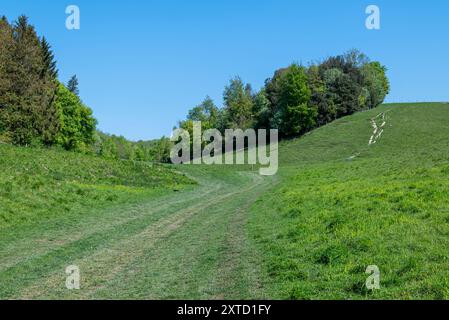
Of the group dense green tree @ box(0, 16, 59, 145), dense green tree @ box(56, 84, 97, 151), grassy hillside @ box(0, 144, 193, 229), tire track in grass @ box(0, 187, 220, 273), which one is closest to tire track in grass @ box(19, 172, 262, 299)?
tire track in grass @ box(0, 187, 220, 273)

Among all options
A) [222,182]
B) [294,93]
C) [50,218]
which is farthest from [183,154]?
[50,218]

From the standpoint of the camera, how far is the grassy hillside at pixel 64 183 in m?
22.9

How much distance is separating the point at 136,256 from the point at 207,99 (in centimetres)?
11736

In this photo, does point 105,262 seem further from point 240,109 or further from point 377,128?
point 240,109

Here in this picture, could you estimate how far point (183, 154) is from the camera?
121 meters

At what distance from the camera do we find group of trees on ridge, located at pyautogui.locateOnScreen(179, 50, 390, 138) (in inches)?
3748

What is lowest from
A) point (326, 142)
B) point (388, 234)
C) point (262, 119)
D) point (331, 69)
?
point (388, 234)

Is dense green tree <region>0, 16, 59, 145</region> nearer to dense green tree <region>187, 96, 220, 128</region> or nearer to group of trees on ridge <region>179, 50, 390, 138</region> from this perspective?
group of trees on ridge <region>179, 50, 390, 138</region>

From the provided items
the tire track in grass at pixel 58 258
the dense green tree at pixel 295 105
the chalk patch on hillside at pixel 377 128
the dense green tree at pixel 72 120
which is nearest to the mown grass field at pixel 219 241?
the tire track in grass at pixel 58 258

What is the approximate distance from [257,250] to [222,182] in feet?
109

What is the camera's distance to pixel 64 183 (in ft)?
98.0

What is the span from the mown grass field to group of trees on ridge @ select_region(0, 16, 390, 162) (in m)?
28.9

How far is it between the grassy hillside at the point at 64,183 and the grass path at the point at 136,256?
62.8 inches
